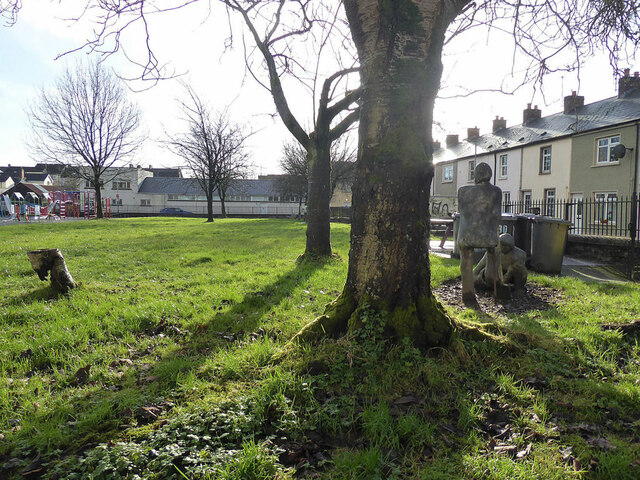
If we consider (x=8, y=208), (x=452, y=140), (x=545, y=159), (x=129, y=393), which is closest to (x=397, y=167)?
(x=129, y=393)

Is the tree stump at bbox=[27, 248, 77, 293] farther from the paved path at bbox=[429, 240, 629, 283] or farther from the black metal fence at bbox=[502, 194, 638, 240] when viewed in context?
the black metal fence at bbox=[502, 194, 638, 240]

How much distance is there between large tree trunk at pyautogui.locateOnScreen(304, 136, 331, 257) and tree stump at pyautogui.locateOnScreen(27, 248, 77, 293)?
16.6 feet

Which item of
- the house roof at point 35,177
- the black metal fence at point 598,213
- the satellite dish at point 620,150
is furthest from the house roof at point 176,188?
the black metal fence at point 598,213

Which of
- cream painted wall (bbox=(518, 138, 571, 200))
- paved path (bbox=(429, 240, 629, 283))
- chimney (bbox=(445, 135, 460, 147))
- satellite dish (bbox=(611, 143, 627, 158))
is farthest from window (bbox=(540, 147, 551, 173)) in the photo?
paved path (bbox=(429, 240, 629, 283))

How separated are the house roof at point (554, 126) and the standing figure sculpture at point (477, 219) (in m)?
10.4

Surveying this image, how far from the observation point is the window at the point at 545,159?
26319mm

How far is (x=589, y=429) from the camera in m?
2.49

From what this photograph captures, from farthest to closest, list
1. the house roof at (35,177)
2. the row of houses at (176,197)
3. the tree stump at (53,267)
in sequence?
1. the house roof at (35,177)
2. the row of houses at (176,197)
3. the tree stump at (53,267)

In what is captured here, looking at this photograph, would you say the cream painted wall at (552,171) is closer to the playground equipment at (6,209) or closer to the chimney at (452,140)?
the chimney at (452,140)

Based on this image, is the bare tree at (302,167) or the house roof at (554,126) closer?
the house roof at (554,126)

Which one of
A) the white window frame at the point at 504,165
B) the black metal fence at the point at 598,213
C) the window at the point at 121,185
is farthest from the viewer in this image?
the window at the point at 121,185

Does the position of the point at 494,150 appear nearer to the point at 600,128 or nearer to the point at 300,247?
the point at 600,128

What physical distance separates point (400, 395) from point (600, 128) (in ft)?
83.2

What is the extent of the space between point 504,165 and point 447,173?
8.66 m
